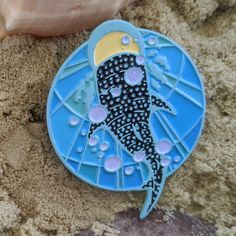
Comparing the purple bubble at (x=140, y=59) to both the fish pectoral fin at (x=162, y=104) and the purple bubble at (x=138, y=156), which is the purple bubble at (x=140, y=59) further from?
the purple bubble at (x=138, y=156)

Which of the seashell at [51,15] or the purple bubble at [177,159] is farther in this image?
the purple bubble at [177,159]

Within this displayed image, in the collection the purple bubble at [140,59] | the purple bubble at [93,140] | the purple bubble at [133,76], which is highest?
the purple bubble at [140,59]

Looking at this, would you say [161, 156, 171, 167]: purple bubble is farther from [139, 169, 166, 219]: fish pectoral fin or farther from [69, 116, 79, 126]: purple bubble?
[69, 116, 79, 126]: purple bubble

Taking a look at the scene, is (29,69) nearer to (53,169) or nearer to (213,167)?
(53,169)

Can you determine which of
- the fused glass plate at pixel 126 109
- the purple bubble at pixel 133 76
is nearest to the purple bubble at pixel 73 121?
the fused glass plate at pixel 126 109

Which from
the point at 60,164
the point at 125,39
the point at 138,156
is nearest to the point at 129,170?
the point at 138,156

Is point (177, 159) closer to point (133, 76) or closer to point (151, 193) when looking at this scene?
point (151, 193)
